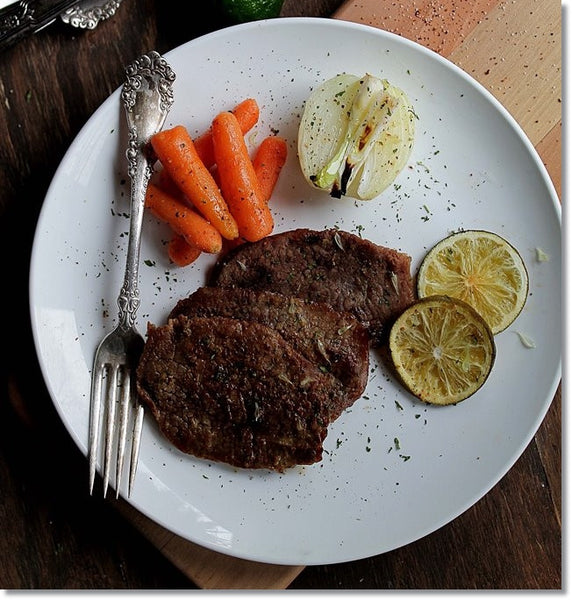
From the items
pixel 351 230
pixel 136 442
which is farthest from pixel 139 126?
pixel 136 442

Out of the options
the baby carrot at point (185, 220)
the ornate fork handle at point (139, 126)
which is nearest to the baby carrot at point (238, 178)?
the baby carrot at point (185, 220)

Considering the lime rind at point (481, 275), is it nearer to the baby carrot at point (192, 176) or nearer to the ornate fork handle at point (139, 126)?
the baby carrot at point (192, 176)

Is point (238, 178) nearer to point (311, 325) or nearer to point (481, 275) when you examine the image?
point (311, 325)

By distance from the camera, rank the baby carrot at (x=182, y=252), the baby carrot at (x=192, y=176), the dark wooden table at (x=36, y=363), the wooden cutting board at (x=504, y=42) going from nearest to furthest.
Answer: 1. the baby carrot at (x=192, y=176)
2. the baby carrot at (x=182, y=252)
3. the dark wooden table at (x=36, y=363)
4. the wooden cutting board at (x=504, y=42)

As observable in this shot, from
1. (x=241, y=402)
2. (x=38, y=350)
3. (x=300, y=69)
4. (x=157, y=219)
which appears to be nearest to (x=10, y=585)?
(x=38, y=350)

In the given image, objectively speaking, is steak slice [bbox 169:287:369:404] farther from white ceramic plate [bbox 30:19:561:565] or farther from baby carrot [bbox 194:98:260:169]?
baby carrot [bbox 194:98:260:169]

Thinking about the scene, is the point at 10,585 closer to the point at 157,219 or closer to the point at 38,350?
the point at 38,350

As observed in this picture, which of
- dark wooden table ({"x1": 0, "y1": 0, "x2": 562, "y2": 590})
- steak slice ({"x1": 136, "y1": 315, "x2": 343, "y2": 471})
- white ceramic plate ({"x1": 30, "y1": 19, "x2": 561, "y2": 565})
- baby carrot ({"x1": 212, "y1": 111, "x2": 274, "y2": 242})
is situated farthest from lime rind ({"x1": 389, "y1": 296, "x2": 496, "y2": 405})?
dark wooden table ({"x1": 0, "y1": 0, "x2": 562, "y2": 590})
